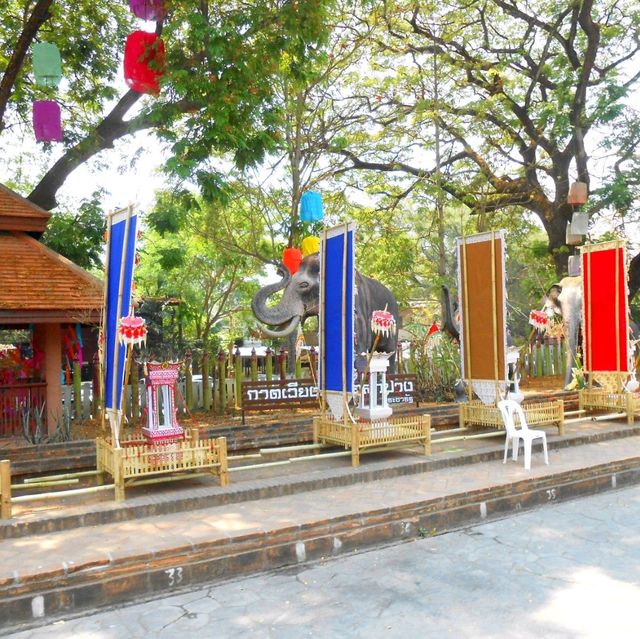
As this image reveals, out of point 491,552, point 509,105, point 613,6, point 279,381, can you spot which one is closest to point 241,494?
point 491,552

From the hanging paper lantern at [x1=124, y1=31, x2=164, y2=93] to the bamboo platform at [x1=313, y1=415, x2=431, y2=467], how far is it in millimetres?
5170

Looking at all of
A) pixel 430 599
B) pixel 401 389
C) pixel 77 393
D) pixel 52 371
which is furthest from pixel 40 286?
pixel 430 599

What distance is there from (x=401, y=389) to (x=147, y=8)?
22.5 feet

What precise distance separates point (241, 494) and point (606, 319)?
702 cm

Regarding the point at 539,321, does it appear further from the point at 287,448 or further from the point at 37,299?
the point at 37,299

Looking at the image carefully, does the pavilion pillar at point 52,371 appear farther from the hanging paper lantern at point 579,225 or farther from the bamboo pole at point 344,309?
the hanging paper lantern at point 579,225

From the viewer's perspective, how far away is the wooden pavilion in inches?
355

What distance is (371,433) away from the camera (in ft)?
25.1

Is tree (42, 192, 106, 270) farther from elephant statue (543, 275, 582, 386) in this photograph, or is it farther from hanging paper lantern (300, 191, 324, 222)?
elephant statue (543, 275, 582, 386)

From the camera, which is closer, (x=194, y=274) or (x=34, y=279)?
(x=34, y=279)

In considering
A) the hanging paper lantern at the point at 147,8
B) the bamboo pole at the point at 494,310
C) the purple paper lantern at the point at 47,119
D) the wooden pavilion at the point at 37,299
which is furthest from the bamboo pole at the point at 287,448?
the hanging paper lantern at the point at 147,8

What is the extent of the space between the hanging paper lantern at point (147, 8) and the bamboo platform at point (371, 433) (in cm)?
583

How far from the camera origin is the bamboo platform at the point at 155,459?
238 inches

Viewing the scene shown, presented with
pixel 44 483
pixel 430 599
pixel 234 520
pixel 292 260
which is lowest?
pixel 430 599
